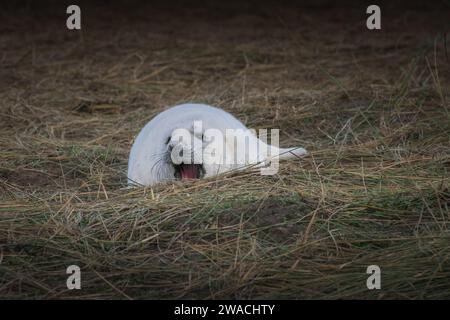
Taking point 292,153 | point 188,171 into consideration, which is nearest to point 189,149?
point 188,171

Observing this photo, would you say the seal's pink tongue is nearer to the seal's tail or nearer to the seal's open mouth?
the seal's open mouth

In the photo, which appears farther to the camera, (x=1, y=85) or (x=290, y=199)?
(x=1, y=85)

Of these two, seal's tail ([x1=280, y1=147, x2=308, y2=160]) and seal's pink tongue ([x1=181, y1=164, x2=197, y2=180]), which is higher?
seal's tail ([x1=280, y1=147, x2=308, y2=160])

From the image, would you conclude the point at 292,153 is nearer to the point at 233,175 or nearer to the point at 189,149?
the point at 233,175

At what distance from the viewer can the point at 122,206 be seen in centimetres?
368

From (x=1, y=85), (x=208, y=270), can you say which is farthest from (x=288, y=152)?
(x=1, y=85)

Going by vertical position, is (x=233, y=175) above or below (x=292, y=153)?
below

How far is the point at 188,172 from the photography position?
156 inches

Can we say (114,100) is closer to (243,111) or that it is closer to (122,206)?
(243,111)

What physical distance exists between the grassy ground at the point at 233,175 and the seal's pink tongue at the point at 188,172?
0.10 metres

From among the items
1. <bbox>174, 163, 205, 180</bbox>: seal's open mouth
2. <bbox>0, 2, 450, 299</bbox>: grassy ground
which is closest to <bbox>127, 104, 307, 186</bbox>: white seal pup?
<bbox>174, 163, 205, 180</bbox>: seal's open mouth

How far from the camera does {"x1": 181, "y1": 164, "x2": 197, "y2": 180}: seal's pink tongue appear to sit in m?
3.93

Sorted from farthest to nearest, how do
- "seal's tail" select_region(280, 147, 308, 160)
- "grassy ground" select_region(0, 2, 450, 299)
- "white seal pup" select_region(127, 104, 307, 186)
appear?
"seal's tail" select_region(280, 147, 308, 160) < "white seal pup" select_region(127, 104, 307, 186) < "grassy ground" select_region(0, 2, 450, 299)

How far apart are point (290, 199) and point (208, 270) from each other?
2.23 feet
